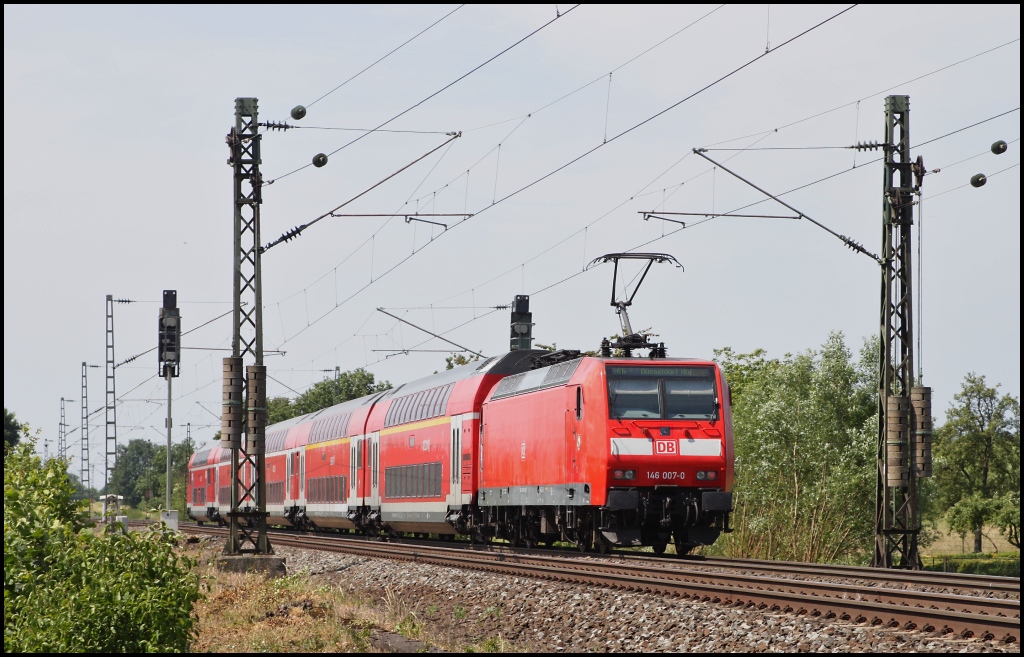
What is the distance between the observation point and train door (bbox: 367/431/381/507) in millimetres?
36656

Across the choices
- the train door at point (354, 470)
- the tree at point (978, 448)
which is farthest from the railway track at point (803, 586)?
the tree at point (978, 448)

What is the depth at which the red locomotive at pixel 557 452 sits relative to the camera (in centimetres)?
2267

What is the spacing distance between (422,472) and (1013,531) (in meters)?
44.4

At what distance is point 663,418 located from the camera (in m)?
22.9

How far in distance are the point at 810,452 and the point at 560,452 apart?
21462mm

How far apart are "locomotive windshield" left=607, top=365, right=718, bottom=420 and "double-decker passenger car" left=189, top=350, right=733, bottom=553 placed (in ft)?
0.06

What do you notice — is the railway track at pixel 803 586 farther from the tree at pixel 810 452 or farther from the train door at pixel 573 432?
the tree at pixel 810 452

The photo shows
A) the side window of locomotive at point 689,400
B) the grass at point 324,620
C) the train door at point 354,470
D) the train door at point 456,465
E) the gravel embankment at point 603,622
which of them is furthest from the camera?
the train door at point 354,470

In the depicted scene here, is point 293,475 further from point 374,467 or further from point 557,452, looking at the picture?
point 557,452

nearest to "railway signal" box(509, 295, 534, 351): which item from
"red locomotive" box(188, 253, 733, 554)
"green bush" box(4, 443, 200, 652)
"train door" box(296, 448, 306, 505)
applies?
"red locomotive" box(188, 253, 733, 554)

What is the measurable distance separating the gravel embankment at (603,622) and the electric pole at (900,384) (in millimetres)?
7850

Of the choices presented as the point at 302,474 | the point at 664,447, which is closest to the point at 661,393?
the point at 664,447

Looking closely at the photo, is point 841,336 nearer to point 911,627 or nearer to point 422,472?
point 422,472

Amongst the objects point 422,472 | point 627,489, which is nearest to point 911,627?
point 627,489
